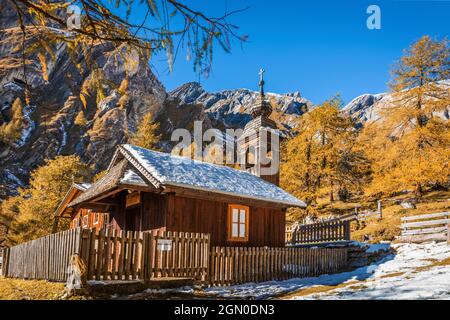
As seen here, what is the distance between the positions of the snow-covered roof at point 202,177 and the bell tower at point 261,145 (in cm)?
182

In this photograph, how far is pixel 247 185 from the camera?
17953 mm

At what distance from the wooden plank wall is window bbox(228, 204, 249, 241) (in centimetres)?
748

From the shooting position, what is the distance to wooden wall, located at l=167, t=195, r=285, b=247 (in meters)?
14.5

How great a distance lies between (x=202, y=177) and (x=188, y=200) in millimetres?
1624

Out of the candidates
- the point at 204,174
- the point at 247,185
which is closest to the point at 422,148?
the point at 247,185

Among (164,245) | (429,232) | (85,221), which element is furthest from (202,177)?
(85,221)

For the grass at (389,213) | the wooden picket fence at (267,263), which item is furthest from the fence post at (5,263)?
the grass at (389,213)

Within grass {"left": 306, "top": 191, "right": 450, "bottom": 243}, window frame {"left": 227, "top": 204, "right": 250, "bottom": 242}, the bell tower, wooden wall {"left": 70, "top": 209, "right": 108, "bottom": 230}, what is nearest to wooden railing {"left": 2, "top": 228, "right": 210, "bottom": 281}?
window frame {"left": 227, "top": 204, "right": 250, "bottom": 242}

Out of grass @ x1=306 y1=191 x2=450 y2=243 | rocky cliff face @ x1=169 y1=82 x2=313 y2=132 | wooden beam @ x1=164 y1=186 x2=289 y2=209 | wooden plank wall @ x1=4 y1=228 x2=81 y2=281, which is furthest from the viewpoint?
rocky cliff face @ x1=169 y1=82 x2=313 y2=132

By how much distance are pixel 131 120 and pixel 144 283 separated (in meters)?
78.4

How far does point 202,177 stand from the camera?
1620 centimetres

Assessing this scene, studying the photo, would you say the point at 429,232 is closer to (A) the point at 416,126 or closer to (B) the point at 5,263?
(A) the point at 416,126

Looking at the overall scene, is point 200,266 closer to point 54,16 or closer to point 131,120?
point 54,16

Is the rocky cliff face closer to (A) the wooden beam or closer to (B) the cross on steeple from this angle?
(B) the cross on steeple
